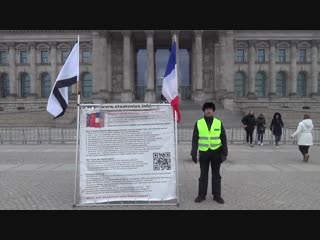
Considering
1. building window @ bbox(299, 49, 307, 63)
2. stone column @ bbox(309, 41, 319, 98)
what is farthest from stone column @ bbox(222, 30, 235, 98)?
stone column @ bbox(309, 41, 319, 98)

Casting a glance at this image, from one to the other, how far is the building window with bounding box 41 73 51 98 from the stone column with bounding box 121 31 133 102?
17.3m

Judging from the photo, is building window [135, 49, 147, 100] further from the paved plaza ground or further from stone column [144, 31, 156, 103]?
the paved plaza ground

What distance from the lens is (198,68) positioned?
45.1 m

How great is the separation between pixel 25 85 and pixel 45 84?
4.28m

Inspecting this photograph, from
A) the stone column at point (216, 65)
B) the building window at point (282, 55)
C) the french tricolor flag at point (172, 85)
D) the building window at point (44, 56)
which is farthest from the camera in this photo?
the building window at point (282, 55)

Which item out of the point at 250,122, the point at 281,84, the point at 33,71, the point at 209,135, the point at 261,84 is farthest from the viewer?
the point at 281,84

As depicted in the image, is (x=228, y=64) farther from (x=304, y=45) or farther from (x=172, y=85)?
(x=172, y=85)

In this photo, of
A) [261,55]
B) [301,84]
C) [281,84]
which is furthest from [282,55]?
[301,84]

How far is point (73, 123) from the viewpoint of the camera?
3042cm

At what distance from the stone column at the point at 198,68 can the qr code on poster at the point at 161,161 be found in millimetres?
39209

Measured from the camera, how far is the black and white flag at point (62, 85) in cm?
569

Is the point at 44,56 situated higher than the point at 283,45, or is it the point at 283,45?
the point at 283,45

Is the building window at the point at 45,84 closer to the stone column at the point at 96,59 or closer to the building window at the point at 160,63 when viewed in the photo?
the stone column at the point at 96,59

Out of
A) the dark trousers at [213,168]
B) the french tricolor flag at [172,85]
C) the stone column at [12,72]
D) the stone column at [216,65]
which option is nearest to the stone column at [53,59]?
the stone column at [12,72]
